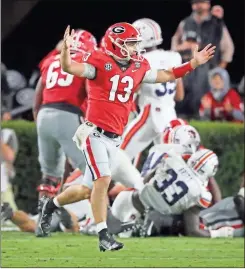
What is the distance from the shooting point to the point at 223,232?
11.1 m

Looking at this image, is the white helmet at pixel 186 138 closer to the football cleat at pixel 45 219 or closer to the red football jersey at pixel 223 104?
the football cleat at pixel 45 219

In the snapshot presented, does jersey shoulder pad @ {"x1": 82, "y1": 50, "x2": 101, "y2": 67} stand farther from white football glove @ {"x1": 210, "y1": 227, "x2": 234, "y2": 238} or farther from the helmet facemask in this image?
white football glove @ {"x1": 210, "y1": 227, "x2": 234, "y2": 238}

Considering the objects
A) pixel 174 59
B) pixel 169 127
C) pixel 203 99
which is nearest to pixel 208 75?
pixel 203 99

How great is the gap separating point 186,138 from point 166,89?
751mm

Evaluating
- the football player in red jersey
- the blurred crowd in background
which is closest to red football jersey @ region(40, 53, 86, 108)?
the blurred crowd in background

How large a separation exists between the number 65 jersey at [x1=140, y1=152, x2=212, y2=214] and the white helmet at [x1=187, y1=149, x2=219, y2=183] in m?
0.06

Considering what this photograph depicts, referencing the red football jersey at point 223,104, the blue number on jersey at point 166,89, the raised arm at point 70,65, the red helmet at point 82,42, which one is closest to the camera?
the raised arm at point 70,65

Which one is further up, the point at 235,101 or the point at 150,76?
the point at 150,76

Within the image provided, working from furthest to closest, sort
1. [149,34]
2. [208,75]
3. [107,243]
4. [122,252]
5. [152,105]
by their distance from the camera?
[208,75]
[152,105]
[149,34]
[122,252]
[107,243]

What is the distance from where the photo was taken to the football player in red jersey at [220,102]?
13.8 meters

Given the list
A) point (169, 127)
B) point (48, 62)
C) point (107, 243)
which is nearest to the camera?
point (107, 243)

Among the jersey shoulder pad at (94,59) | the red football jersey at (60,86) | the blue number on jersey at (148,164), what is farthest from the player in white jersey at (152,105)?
the jersey shoulder pad at (94,59)

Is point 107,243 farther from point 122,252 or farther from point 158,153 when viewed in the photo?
point 158,153

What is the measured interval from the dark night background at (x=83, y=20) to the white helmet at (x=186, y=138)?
14.1 feet
